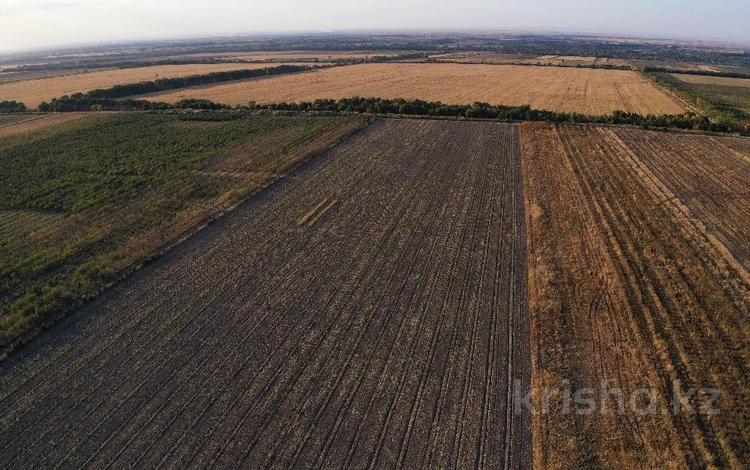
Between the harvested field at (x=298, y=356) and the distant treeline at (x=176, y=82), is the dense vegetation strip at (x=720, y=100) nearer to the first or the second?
the harvested field at (x=298, y=356)

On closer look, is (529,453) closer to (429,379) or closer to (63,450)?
(429,379)

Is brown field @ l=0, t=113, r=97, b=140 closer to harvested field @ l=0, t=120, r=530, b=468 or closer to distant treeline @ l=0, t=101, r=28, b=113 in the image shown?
distant treeline @ l=0, t=101, r=28, b=113

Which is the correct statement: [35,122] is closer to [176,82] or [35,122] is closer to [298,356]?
[176,82]

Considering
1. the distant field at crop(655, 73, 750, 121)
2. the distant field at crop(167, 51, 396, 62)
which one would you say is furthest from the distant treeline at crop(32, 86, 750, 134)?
the distant field at crop(167, 51, 396, 62)

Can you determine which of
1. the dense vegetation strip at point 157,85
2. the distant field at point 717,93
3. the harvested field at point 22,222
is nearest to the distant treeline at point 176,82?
the dense vegetation strip at point 157,85

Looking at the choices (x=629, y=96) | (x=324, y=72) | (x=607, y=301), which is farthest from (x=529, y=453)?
(x=324, y=72)
